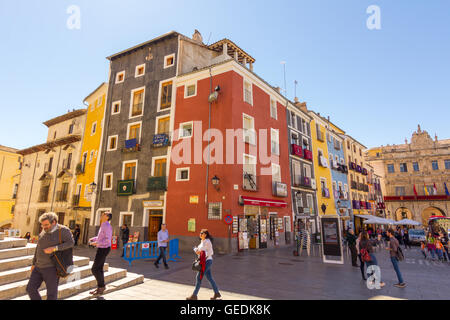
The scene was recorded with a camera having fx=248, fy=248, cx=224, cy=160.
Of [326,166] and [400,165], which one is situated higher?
[400,165]

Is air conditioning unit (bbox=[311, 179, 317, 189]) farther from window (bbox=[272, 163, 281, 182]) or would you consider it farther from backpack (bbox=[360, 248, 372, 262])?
backpack (bbox=[360, 248, 372, 262])

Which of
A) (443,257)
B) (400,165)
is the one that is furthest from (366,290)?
(400,165)

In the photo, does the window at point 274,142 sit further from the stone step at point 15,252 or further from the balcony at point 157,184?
the stone step at point 15,252

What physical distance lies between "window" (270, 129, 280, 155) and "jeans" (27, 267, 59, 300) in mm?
18012

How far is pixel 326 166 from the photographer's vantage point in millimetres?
29266

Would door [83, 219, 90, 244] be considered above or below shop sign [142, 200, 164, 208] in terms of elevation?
below

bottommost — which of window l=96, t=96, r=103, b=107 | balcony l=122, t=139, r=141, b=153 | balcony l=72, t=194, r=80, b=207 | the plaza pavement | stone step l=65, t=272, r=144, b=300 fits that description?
the plaza pavement

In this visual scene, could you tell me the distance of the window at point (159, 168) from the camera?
18922mm

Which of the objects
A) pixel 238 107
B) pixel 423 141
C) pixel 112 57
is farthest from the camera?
pixel 423 141

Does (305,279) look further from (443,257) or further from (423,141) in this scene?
(423,141)

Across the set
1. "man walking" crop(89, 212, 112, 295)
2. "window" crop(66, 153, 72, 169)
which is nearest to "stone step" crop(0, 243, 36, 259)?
"man walking" crop(89, 212, 112, 295)

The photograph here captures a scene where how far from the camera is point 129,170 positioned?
20672 millimetres

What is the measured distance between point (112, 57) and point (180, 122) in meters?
12.1

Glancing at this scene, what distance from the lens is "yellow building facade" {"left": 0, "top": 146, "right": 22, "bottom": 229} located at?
112 feet
